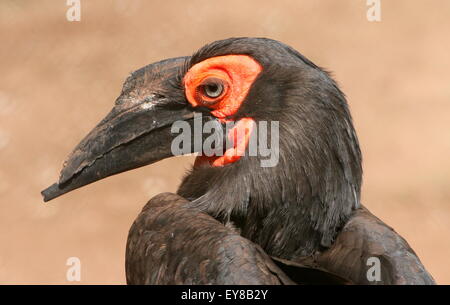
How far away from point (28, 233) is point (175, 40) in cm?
188

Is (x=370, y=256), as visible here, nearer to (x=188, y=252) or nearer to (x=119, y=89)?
(x=188, y=252)

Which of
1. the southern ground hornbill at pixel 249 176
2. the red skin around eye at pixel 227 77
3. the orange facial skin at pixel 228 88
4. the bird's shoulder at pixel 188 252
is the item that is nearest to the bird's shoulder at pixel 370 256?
the southern ground hornbill at pixel 249 176

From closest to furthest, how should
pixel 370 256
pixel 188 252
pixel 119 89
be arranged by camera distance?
pixel 188 252 < pixel 370 256 < pixel 119 89

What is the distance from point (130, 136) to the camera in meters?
3.46

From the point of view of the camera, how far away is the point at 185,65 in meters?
3.55

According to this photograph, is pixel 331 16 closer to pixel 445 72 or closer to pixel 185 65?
pixel 445 72

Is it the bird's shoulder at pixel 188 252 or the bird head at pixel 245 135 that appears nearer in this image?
the bird's shoulder at pixel 188 252

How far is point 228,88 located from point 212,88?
66mm

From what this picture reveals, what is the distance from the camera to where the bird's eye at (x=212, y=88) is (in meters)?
3.45

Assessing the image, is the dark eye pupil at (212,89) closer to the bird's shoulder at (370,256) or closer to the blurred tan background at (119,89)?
the bird's shoulder at (370,256)

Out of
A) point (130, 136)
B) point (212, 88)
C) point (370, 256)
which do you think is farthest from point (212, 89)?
point (370, 256)

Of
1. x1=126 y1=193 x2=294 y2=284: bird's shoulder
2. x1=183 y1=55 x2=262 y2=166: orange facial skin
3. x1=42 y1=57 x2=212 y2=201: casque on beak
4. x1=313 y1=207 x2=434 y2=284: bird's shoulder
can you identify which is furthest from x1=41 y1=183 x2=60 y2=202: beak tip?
x1=313 y1=207 x2=434 y2=284: bird's shoulder

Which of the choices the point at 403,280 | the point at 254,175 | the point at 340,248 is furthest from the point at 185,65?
the point at 403,280

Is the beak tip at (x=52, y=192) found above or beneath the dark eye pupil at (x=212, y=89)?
beneath
